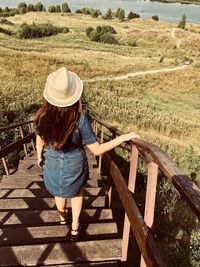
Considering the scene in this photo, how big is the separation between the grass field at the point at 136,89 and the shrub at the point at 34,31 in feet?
7.11

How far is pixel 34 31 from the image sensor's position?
79812mm

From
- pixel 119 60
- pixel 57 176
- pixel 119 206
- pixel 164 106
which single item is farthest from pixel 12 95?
pixel 119 60

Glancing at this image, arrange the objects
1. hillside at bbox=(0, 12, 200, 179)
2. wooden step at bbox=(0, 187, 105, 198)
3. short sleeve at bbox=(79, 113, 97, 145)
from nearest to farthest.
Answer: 1. short sleeve at bbox=(79, 113, 97, 145)
2. wooden step at bbox=(0, 187, 105, 198)
3. hillside at bbox=(0, 12, 200, 179)

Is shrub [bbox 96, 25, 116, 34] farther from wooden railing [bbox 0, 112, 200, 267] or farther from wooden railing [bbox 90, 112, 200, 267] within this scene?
wooden railing [bbox 90, 112, 200, 267]

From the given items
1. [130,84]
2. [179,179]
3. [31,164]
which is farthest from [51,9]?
[179,179]

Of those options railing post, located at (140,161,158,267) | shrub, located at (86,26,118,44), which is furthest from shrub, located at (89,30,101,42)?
railing post, located at (140,161,158,267)

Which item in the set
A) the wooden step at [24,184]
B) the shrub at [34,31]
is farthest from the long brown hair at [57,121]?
the shrub at [34,31]

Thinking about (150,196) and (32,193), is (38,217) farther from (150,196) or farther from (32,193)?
(150,196)

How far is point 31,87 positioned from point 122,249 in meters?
31.6

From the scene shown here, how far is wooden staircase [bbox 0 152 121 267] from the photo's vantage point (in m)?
3.50

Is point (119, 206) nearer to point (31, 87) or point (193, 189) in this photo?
point (193, 189)

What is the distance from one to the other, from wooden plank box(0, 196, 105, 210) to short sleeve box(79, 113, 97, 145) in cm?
177

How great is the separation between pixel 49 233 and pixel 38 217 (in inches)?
20.3

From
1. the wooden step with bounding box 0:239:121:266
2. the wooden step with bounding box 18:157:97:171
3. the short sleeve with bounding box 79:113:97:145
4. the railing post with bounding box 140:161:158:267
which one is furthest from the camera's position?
the wooden step with bounding box 18:157:97:171
